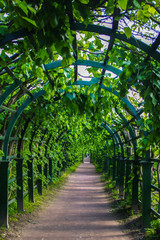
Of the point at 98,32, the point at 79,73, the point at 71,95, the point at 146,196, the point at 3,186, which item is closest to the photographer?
the point at 98,32

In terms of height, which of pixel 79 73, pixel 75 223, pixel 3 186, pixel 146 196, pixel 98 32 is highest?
pixel 79 73

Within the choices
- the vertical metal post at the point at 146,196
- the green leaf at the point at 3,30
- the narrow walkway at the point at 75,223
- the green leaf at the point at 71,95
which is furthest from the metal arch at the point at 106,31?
the narrow walkway at the point at 75,223

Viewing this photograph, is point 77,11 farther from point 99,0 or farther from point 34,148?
point 34,148

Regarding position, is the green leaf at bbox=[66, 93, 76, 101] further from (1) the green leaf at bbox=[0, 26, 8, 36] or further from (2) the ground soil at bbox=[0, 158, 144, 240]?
(2) the ground soil at bbox=[0, 158, 144, 240]

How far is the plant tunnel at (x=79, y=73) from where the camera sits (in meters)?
2.25

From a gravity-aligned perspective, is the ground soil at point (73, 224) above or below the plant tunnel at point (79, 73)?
below

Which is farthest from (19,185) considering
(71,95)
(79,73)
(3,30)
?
(3,30)

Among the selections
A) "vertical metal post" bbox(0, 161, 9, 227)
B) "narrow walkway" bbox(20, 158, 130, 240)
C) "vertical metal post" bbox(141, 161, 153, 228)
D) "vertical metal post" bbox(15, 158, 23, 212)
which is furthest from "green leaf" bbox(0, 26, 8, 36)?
"vertical metal post" bbox(15, 158, 23, 212)

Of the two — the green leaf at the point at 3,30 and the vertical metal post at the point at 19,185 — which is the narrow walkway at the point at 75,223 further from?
the green leaf at the point at 3,30

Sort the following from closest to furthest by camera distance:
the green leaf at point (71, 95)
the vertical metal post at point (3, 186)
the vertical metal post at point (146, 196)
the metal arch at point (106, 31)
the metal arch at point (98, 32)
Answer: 1. the metal arch at point (98, 32)
2. the metal arch at point (106, 31)
3. the green leaf at point (71, 95)
4. the vertical metal post at point (146, 196)
5. the vertical metal post at point (3, 186)

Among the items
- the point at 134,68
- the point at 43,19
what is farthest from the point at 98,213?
the point at 43,19

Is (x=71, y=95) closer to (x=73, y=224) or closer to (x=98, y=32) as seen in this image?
(x=98, y=32)

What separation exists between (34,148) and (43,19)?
6.70 m

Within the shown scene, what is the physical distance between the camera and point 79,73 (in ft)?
16.8
